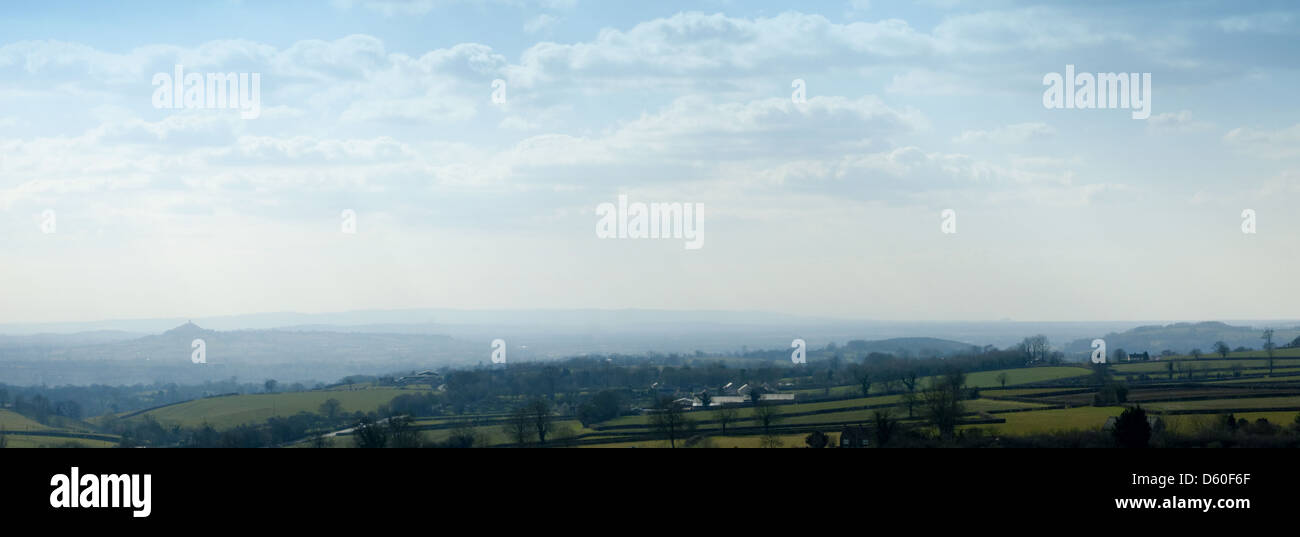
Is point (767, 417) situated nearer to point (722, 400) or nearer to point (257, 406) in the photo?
point (722, 400)

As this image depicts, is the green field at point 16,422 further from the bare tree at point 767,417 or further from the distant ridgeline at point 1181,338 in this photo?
the distant ridgeline at point 1181,338

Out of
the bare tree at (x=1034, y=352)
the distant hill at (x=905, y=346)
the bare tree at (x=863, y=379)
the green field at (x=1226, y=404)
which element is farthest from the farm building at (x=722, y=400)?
the distant hill at (x=905, y=346)

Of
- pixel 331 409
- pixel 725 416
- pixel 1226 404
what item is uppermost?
pixel 1226 404

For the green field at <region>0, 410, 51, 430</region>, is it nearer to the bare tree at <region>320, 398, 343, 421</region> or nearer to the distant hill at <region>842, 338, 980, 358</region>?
the bare tree at <region>320, 398, 343, 421</region>

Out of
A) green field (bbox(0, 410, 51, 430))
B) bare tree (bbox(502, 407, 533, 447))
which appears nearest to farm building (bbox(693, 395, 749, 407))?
bare tree (bbox(502, 407, 533, 447))

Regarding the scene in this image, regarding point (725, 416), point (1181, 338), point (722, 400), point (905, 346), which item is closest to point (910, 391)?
point (722, 400)
